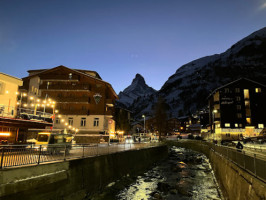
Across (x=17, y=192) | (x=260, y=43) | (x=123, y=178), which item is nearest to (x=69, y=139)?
(x=123, y=178)

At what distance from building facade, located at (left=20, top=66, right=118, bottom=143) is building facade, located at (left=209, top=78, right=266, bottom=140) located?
49488mm

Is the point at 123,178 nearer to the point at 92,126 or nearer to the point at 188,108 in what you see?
the point at 92,126

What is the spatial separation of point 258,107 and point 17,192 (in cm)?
8646

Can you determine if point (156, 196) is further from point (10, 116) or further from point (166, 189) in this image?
point (10, 116)

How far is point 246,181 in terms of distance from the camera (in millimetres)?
9227

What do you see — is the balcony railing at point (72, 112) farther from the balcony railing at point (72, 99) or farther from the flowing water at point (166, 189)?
the flowing water at point (166, 189)

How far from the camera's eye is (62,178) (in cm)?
1178

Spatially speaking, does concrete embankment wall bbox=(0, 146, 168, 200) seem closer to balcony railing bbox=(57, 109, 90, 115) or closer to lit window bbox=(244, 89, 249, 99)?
balcony railing bbox=(57, 109, 90, 115)

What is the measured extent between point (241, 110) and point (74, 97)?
218ft

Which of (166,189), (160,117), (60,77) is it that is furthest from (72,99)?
(160,117)

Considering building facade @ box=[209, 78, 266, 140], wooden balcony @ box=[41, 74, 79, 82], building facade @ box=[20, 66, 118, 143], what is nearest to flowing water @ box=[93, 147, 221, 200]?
building facade @ box=[20, 66, 118, 143]

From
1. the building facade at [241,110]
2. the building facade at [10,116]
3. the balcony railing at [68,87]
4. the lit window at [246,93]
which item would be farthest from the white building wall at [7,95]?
the lit window at [246,93]

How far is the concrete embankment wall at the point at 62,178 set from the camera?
356 inches

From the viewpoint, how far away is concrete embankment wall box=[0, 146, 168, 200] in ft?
29.6
